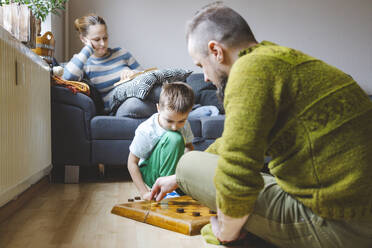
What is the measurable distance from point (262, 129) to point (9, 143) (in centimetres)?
102

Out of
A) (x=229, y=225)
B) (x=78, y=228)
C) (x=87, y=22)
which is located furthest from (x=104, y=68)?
(x=229, y=225)

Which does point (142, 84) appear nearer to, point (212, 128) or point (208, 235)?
point (212, 128)

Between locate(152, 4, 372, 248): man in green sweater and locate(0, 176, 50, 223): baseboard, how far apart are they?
0.98m

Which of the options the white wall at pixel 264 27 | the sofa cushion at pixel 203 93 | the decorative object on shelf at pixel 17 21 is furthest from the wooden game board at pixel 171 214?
the white wall at pixel 264 27

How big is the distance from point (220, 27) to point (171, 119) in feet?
2.74

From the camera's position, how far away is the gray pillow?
2.32 m

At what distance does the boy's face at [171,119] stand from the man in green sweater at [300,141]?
31.5 inches

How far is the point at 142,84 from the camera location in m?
2.33

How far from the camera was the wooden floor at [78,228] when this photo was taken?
1.15 meters

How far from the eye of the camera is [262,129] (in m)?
0.77

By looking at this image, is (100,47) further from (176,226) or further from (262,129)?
(262,129)

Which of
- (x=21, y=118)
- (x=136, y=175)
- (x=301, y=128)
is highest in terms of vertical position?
(x=301, y=128)

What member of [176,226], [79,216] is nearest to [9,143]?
[79,216]

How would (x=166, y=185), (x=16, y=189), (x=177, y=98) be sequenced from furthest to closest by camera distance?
1. (x=177, y=98)
2. (x=16, y=189)
3. (x=166, y=185)
